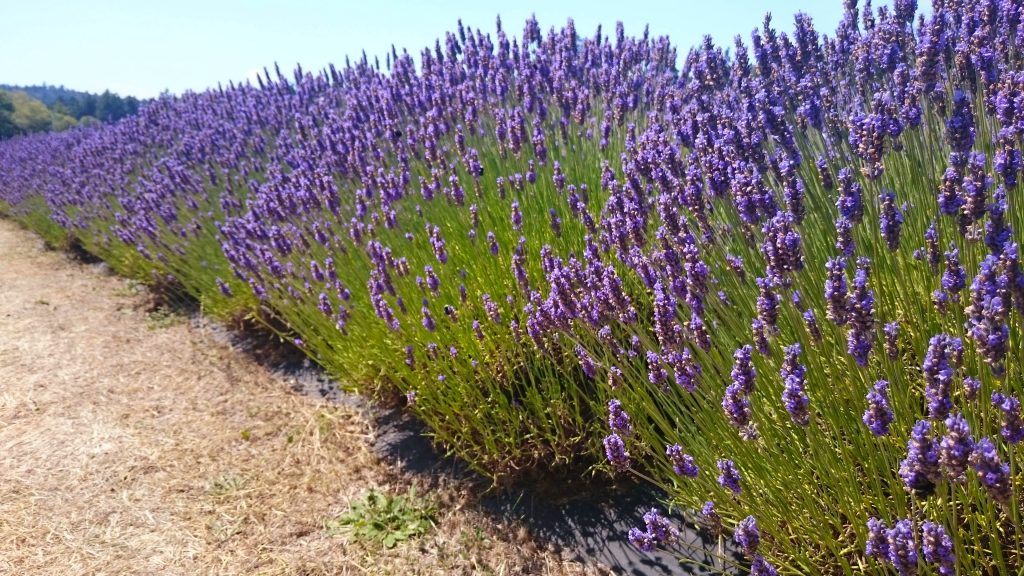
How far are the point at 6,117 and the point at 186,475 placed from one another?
90.3ft

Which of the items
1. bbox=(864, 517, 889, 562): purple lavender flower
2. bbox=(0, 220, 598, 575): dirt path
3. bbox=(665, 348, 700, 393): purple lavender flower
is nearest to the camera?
bbox=(864, 517, 889, 562): purple lavender flower

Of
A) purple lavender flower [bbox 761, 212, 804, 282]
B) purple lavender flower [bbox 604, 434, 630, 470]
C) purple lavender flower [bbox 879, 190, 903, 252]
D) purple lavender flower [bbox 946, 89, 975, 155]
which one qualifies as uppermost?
purple lavender flower [bbox 946, 89, 975, 155]

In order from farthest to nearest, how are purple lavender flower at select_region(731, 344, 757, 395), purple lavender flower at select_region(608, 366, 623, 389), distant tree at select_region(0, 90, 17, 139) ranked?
distant tree at select_region(0, 90, 17, 139) → purple lavender flower at select_region(608, 366, 623, 389) → purple lavender flower at select_region(731, 344, 757, 395)

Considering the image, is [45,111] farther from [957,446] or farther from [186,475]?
[957,446]

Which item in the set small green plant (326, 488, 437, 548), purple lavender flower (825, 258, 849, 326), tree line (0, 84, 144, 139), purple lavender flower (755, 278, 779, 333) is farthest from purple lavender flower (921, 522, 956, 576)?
tree line (0, 84, 144, 139)

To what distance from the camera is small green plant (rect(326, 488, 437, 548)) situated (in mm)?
2754

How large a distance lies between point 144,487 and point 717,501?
249 centimetres

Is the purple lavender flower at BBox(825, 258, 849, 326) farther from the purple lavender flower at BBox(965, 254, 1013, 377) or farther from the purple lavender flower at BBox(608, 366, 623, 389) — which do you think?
the purple lavender flower at BBox(608, 366, 623, 389)

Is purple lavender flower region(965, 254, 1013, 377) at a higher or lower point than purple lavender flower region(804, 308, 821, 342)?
higher

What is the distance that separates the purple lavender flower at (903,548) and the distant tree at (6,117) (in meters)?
27.6

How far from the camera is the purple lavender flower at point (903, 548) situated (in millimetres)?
1286

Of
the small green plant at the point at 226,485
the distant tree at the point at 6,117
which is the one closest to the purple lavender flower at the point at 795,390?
the small green plant at the point at 226,485

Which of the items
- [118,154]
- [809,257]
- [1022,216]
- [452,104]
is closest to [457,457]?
[809,257]

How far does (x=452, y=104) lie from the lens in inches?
188
